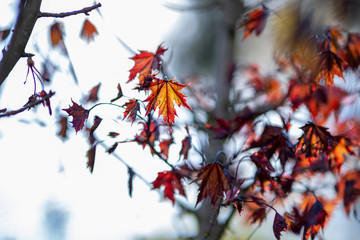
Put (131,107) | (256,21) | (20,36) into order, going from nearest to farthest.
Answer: (20,36), (131,107), (256,21)

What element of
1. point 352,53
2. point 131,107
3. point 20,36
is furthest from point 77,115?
point 352,53

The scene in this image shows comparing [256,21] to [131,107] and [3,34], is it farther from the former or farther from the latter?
[3,34]

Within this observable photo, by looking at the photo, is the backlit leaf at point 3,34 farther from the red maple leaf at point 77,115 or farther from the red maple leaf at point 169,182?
the red maple leaf at point 169,182

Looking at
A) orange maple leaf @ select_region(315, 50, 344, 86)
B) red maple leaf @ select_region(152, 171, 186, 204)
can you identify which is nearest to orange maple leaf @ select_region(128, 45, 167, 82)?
red maple leaf @ select_region(152, 171, 186, 204)

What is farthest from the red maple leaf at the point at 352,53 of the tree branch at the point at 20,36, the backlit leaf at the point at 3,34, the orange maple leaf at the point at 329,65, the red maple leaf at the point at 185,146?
the backlit leaf at the point at 3,34

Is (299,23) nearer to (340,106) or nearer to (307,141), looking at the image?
(307,141)

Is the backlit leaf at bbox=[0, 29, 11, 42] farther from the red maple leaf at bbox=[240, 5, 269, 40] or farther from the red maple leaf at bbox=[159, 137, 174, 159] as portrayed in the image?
the red maple leaf at bbox=[240, 5, 269, 40]
